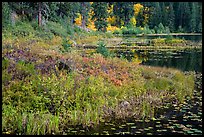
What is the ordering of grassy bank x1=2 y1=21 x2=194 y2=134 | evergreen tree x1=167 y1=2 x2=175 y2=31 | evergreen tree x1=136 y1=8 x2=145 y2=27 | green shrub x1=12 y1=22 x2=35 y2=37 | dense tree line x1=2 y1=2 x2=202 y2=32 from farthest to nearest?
evergreen tree x1=136 y1=8 x2=145 y2=27
evergreen tree x1=167 y1=2 x2=175 y2=31
dense tree line x1=2 y1=2 x2=202 y2=32
green shrub x1=12 y1=22 x2=35 y2=37
grassy bank x1=2 y1=21 x2=194 y2=134

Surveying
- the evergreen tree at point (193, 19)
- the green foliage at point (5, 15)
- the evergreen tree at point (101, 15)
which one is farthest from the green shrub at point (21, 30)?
the evergreen tree at point (193, 19)

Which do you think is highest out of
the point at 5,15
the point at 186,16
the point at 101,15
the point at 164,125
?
the point at 186,16

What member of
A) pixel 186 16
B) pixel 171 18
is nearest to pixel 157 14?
pixel 171 18

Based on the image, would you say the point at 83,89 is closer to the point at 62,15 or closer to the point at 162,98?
the point at 162,98

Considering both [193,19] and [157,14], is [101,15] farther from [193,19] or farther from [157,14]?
[193,19]

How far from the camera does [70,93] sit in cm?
1394

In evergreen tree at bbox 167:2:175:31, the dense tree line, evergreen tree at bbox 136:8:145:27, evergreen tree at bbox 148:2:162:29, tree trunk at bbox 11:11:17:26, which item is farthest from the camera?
evergreen tree at bbox 136:8:145:27

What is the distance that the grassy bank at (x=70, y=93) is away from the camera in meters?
11.9

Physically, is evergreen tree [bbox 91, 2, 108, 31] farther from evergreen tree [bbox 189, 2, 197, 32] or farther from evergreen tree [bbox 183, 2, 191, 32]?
evergreen tree [bbox 183, 2, 191, 32]

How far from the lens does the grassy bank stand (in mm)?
11945

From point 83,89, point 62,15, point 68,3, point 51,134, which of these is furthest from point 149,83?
point 62,15

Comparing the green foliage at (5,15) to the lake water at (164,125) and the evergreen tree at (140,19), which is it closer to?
the lake water at (164,125)

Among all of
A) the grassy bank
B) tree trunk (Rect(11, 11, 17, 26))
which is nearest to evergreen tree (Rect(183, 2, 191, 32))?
tree trunk (Rect(11, 11, 17, 26))

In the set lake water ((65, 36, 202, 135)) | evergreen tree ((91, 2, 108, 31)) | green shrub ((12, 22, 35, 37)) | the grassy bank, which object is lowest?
lake water ((65, 36, 202, 135))
